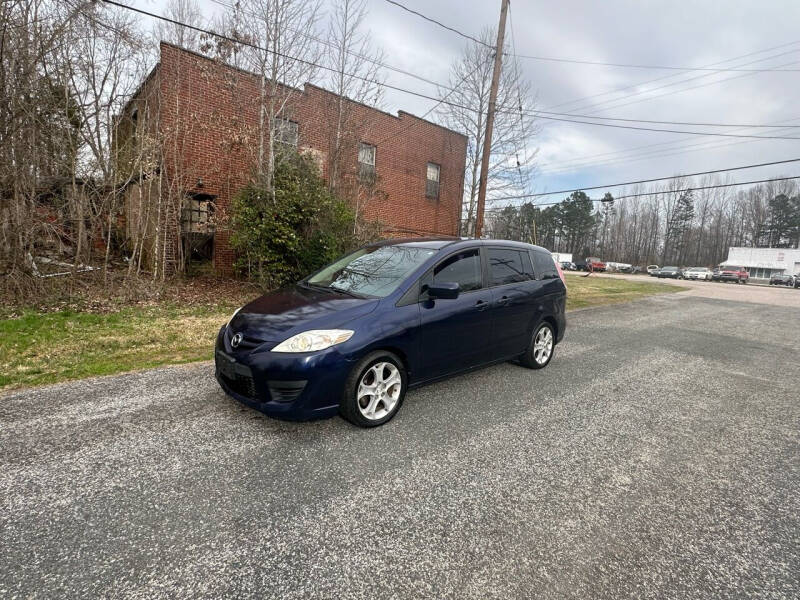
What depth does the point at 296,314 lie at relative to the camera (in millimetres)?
3336

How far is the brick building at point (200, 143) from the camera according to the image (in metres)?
9.09

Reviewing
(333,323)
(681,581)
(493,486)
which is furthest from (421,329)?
(681,581)

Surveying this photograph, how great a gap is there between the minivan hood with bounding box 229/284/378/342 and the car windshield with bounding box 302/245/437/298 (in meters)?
0.20

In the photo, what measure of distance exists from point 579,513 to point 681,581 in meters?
0.55

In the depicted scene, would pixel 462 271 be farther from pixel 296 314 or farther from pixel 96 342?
pixel 96 342

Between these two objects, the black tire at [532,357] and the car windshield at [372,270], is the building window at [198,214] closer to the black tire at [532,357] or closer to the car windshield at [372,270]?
the car windshield at [372,270]

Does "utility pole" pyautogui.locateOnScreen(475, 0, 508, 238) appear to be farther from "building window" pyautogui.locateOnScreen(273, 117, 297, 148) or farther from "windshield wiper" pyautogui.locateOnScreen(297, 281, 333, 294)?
"windshield wiper" pyautogui.locateOnScreen(297, 281, 333, 294)

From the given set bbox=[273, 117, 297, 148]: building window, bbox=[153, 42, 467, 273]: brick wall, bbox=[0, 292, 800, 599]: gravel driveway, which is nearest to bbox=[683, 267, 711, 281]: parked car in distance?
bbox=[153, 42, 467, 273]: brick wall

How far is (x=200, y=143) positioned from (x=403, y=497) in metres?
10.7

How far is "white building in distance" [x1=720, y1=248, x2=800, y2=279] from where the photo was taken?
160ft

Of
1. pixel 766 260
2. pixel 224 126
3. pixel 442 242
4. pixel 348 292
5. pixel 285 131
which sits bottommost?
pixel 348 292

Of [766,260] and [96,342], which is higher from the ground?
[766,260]

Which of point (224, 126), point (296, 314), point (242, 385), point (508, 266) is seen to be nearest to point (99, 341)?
point (242, 385)

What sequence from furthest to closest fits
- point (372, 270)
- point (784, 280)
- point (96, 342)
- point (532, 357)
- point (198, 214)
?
point (784, 280) → point (198, 214) → point (96, 342) → point (532, 357) → point (372, 270)
